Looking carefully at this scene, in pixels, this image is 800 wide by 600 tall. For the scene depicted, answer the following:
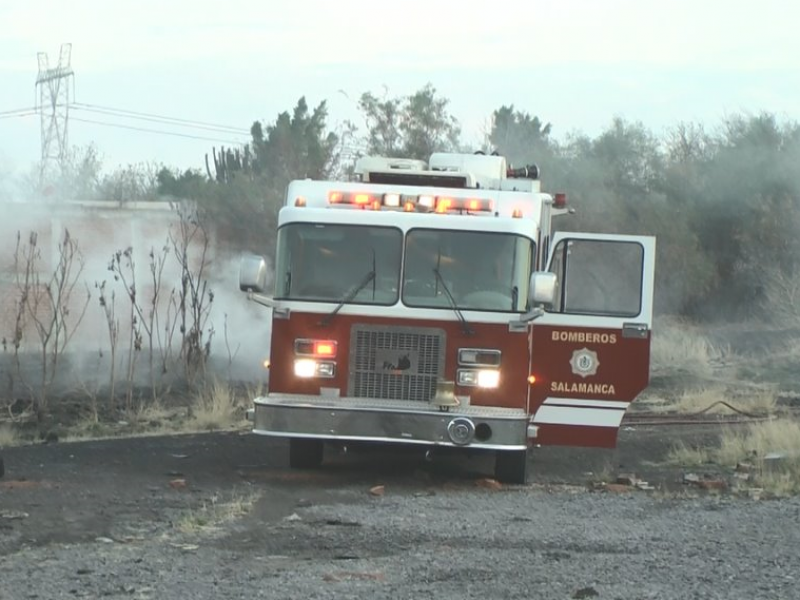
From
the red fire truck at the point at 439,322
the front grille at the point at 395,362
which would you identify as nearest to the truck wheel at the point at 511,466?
the red fire truck at the point at 439,322

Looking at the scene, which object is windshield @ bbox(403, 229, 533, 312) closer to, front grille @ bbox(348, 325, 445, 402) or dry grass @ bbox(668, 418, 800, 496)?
front grille @ bbox(348, 325, 445, 402)

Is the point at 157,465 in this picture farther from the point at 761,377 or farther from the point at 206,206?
the point at 206,206

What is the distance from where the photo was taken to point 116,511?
36.6 ft

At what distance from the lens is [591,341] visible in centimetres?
1360

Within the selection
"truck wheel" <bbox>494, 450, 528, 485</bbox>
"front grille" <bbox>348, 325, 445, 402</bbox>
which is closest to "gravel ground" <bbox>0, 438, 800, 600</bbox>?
"truck wheel" <bbox>494, 450, 528, 485</bbox>

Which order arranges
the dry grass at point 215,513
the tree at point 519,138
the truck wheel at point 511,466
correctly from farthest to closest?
the tree at point 519,138
the truck wheel at point 511,466
the dry grass at point 215,513

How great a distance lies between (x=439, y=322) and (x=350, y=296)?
0.80 meters

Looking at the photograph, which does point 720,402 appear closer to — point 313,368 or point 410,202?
point 410,202

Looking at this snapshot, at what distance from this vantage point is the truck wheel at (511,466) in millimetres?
13383

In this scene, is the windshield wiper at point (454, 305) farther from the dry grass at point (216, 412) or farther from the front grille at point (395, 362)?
the dry grass at point (216, 412)

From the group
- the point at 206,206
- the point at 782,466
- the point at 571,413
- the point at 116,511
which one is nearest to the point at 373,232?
the point at 571,413

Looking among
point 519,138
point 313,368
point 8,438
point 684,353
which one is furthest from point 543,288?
point 519,138

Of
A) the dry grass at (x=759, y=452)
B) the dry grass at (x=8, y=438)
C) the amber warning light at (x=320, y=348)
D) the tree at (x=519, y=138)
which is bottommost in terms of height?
the dry grass at (x=8, y=438)

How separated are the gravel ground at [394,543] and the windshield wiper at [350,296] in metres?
1.44
